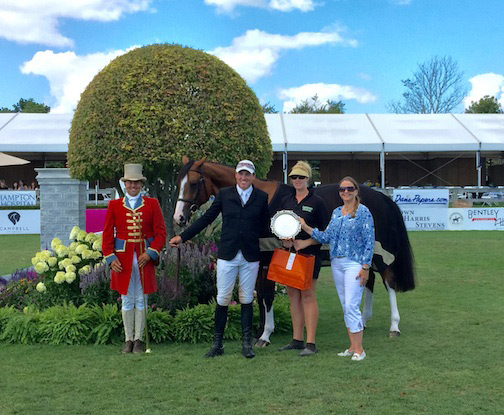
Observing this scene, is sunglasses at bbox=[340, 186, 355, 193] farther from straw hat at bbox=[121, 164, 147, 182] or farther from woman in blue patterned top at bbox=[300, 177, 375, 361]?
straw hat at bbox=[121, 164, 147, 182]

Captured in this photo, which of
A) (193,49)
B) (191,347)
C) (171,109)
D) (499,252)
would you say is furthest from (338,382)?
(499,252)

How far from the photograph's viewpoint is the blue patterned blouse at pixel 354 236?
5426 millimetres

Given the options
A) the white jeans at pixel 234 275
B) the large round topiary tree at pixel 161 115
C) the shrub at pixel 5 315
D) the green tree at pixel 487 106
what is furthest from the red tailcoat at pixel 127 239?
the green tree at pixel 487 106

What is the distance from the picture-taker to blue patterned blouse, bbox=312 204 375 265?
5426 millimetres

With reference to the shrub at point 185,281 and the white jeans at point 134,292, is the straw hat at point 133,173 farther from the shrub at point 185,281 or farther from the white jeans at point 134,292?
the shrub at point 185,281

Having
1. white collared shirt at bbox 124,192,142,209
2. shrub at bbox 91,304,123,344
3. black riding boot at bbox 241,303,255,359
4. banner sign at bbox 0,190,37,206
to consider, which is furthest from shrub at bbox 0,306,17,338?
banner sign at bbox 0,190,37,206

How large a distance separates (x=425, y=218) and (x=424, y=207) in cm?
37

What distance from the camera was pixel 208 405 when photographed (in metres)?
4.32

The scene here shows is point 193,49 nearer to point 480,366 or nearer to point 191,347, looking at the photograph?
point 191,347

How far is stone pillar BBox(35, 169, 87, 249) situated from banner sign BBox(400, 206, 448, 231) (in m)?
11.6

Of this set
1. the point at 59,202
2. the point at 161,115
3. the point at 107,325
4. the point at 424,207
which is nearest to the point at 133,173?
the point at 161,115

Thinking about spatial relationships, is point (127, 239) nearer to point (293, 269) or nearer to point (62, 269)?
point (62, 269)

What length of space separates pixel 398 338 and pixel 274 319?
4.46 ft

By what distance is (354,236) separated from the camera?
214 inches
